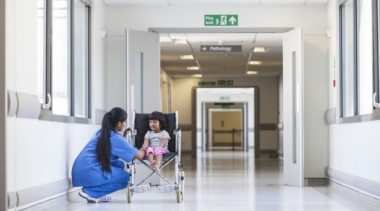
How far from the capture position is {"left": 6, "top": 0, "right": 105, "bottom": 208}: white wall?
16.3 ft

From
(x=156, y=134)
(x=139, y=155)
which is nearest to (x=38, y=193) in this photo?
(x=139, y=155)

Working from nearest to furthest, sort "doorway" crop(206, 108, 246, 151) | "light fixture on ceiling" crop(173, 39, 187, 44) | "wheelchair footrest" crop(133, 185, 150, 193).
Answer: "wheelchair footrest" crop(133, 185, 150, 193)
"light fixture on ceiling" crop(173, 39, 187, 44)
"doorway" crop(206, 108, 246, 151)

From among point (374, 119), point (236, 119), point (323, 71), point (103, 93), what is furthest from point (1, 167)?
point (236, 119)

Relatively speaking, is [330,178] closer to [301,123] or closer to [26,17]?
[301,123]

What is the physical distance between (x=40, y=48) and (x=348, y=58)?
4.02m

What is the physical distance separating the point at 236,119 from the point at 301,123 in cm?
3463

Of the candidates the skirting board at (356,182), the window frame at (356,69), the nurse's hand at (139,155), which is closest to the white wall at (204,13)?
the window frame at (356,69)

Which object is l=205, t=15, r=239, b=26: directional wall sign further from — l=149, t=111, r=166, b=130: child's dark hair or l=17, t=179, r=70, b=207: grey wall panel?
l=17, t=179, r=70, b=207: grey wall panel

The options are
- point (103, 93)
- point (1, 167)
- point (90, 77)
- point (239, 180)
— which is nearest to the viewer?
point (1, 167)

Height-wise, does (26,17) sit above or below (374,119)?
above

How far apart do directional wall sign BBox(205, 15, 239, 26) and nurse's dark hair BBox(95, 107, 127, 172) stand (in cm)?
299

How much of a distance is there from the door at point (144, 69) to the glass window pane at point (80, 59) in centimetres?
71

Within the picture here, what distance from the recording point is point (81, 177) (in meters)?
6.79

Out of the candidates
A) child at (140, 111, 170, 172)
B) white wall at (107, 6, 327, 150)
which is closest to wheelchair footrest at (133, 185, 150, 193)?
child at (140, 111, 170, 172)
